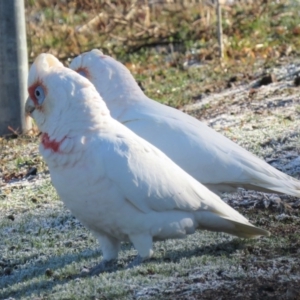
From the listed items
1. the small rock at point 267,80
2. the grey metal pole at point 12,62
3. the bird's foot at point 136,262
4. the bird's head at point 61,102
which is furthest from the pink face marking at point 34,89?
the small rock at point 267,80

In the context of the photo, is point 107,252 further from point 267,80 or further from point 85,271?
point 267,80

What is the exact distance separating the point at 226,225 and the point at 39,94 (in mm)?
1383

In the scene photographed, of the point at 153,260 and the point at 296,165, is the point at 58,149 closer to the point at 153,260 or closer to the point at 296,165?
the point at 153,260

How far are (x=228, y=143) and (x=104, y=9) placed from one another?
22.2 ft

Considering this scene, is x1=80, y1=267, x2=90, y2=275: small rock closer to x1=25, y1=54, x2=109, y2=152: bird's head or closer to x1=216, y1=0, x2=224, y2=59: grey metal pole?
x1=25, y1=54, x2=109, y2=152: bird's head

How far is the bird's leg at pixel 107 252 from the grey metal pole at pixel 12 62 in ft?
12.3

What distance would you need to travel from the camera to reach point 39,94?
4742mm

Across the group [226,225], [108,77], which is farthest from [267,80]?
[226,225]

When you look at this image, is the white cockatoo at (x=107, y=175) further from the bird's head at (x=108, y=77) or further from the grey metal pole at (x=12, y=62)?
the grey metal pole at (x=12, y=62)

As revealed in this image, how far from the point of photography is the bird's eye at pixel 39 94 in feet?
15.5

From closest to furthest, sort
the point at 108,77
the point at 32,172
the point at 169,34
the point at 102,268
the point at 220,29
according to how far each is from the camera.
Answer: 1. the point at 102,268
2. the point at 108,77
3. the point at 32,172
4. the point at 220,29
5. the point at 169,34

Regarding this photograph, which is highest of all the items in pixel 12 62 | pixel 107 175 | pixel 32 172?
pixel 107 175

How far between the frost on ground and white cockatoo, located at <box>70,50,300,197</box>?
363mm

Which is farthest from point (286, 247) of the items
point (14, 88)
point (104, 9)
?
point (104, 9)
